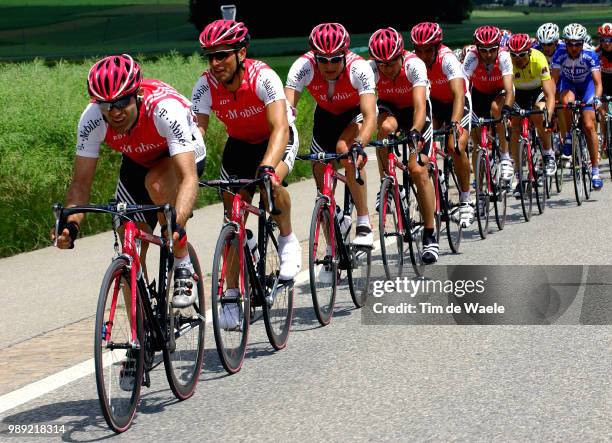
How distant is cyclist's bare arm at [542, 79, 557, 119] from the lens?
1409cm

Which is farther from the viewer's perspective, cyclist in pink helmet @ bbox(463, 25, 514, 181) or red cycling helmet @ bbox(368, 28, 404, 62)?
cyclist in pink helmet @ bbox(463, 25, 514, 181)

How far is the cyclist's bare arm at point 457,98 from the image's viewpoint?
37.1 ft

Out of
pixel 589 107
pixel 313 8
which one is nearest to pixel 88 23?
pixel 313 8

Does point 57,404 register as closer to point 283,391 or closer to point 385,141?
point 283,391

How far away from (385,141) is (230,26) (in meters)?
2.31

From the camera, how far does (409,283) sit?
32.9ft

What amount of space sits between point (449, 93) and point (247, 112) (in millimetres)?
4264

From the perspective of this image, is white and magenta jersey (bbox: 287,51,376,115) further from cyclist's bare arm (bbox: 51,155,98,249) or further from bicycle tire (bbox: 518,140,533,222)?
bicycle tire (bbox: 518,140,533,222)

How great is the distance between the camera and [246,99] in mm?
7965

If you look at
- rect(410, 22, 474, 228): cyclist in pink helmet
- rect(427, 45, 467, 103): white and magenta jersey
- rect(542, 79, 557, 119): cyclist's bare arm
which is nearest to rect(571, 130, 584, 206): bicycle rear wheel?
rect(542, 79, 557, 119): cyclist's bare arm

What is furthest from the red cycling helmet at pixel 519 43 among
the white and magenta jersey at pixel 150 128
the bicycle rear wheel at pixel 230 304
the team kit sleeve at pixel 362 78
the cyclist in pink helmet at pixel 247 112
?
the white and magenta jersey at pixel 150 128

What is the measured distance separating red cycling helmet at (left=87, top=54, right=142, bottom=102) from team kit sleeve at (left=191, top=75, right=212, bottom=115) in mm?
1970

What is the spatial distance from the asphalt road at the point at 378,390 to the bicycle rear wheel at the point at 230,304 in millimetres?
134

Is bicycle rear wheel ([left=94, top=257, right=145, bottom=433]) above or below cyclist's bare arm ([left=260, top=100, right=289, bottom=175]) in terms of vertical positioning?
below
